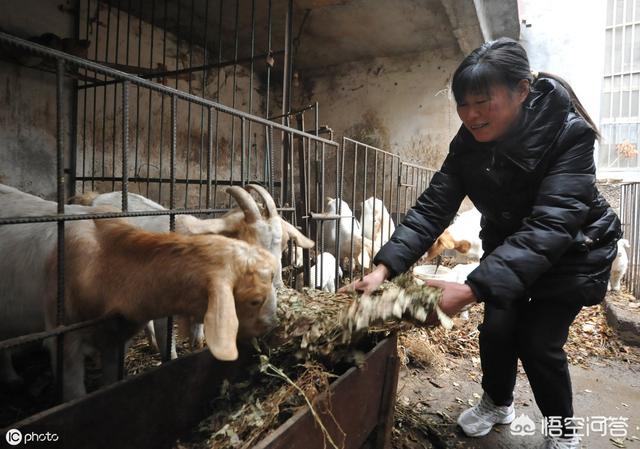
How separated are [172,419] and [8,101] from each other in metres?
5.90

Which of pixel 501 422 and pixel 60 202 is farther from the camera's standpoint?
pixel 501 422

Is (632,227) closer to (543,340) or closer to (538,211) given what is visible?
(543,340)

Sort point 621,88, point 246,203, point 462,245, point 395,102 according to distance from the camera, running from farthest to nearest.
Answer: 1. point 621,88
2. point 395,102
3. point 462,245
4. point 246,203

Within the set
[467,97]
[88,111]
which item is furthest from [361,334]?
[88,111]

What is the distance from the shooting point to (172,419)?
1.83 metres

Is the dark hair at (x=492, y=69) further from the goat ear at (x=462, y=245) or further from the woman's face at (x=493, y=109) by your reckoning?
the goat ear at (x=462, y=245)

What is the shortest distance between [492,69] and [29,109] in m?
6.60

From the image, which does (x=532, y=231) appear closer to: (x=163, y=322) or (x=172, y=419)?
(x=172, y=419)

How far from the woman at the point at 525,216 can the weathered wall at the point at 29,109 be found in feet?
19.7

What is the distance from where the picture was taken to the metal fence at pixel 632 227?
5.63m

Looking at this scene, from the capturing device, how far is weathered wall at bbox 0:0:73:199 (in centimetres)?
553

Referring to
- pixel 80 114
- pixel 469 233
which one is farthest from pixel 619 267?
pixel 80 114

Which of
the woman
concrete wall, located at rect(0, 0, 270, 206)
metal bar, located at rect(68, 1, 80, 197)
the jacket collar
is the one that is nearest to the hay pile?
the woman

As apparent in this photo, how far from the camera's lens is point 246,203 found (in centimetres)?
275
